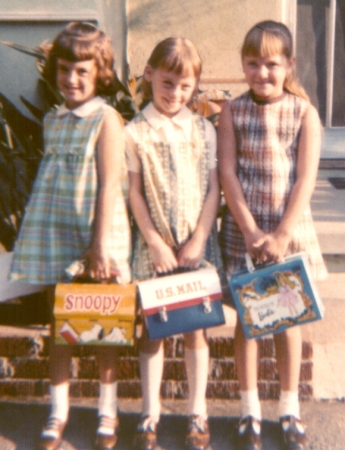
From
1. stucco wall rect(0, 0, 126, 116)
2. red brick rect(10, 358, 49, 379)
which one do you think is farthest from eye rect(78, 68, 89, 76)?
stucco wall rect(0, 0, 126, 116)

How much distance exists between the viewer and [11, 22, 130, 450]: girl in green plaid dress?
7.35ft

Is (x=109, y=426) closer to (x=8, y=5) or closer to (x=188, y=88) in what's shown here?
(x=188, y=88)

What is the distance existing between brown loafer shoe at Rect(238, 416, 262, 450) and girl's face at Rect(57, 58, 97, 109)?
1.42m

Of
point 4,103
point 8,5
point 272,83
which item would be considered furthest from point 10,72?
point 272,83

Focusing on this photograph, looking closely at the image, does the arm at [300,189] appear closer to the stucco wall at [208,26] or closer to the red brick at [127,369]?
the red brick at [127,369]

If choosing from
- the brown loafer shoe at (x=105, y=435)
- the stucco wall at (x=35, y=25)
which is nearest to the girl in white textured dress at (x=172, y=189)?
the brown loafer shoe at (x=105, y=435)

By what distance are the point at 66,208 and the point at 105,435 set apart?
0.92 meters

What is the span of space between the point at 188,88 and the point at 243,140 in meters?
0.30

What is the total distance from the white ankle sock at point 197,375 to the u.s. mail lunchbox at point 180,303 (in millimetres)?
185

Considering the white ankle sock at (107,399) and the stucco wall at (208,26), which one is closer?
the white ankle sock at (107,399)

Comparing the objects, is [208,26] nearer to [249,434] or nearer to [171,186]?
[171,186]

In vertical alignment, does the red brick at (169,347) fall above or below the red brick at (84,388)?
above

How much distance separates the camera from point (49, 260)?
2285 millimetres

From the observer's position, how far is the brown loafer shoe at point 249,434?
93.0 inches
